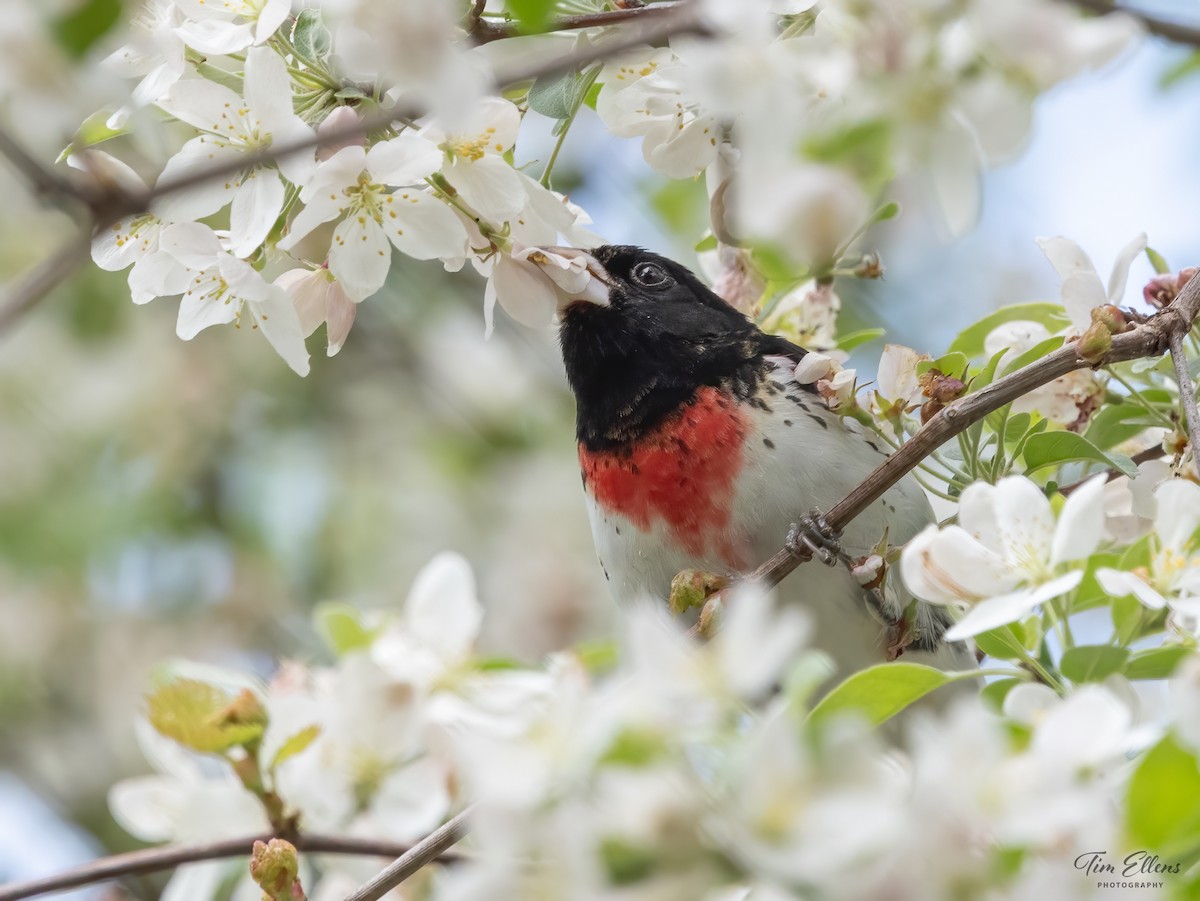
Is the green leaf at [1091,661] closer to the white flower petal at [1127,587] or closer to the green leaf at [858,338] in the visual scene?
the white flower petal at [1127,587]

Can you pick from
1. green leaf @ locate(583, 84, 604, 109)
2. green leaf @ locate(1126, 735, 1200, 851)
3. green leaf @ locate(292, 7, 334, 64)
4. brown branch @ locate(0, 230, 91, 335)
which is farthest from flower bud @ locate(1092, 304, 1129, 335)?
brown branch @ locate(0, 230, 91, 335)

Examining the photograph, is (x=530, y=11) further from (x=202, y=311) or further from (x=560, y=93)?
(x=202, y=311)

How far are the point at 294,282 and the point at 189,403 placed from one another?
3299 mm

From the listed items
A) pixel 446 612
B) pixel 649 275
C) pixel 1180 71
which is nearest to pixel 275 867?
pixel 446 612

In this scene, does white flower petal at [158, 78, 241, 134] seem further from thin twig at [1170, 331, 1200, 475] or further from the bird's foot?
thin twig at [1170, 331, 1200, 475]

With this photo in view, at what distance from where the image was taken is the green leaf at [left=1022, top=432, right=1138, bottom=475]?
6.41 ft

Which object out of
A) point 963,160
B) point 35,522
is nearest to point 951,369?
point 963,160

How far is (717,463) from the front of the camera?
2.77 metres

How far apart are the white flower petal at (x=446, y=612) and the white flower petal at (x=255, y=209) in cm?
53

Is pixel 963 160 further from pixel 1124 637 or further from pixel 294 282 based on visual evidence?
pixel 294 282

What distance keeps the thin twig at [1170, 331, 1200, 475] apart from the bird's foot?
27.1 inches

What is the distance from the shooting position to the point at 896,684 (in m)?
1.54

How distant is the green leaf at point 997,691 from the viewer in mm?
1649

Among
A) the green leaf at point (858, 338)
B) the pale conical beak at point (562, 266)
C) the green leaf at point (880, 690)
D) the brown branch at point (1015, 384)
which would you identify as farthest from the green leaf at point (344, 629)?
the green leaf at point (858, 338)
